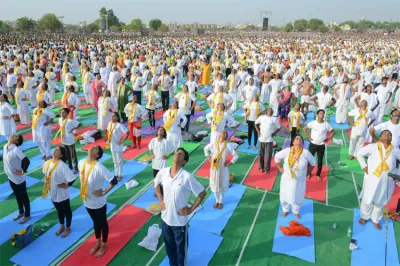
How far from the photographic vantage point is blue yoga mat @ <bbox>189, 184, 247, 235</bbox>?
224 inches

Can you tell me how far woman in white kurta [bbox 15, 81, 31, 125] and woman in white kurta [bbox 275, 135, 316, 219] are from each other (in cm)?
916

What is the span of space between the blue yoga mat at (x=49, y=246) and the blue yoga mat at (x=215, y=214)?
2049mm

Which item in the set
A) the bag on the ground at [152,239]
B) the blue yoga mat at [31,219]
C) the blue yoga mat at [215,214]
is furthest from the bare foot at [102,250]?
the blue yoga mat at [31,219]

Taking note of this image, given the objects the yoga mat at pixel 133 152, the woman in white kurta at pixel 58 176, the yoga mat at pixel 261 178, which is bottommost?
the yoga mat at pixel 261 178

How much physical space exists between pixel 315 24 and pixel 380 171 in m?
96.3

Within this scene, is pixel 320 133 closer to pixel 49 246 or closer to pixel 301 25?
pixel 49 246

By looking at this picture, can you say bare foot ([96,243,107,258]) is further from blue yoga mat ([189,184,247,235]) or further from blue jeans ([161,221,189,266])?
blue yoga mat ([189,184,247,235])

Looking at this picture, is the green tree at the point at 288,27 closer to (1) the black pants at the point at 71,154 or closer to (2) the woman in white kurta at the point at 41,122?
(2) the woman in white kurta at the point at 41,122

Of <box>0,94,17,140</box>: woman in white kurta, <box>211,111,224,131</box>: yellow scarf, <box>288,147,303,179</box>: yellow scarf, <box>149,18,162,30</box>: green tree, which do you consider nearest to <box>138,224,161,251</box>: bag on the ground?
<box>288,147,303,179</box>: yellow scarf

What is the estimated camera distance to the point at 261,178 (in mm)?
7711

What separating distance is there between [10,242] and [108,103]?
15.9ft

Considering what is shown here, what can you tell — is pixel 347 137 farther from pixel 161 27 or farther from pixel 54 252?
pixel 161 27

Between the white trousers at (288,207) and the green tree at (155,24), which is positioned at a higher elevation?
the green tree at (155,24)

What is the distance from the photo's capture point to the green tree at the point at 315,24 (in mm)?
89000
